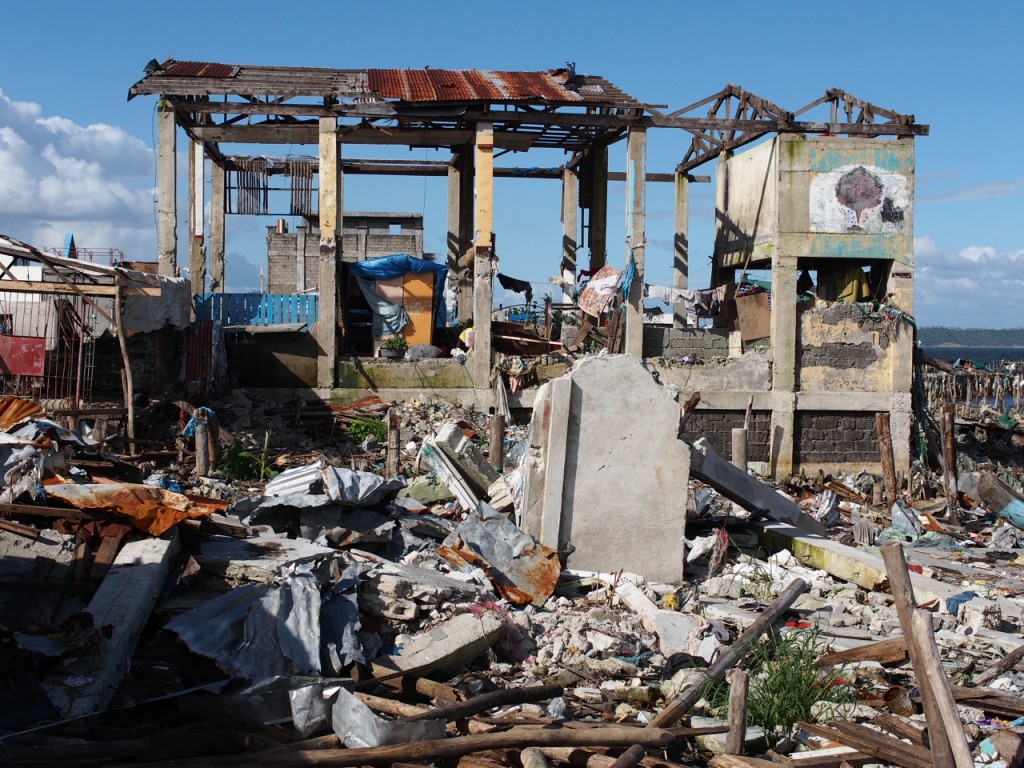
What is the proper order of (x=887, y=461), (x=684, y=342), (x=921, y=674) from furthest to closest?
(x=684, y=342), (x=887, y=461), (x=921, y=674)

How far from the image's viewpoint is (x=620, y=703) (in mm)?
6352

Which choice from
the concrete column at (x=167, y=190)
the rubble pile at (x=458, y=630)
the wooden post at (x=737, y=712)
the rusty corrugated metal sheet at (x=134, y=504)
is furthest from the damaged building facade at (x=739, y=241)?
the wooden post at (x=737, y=712)

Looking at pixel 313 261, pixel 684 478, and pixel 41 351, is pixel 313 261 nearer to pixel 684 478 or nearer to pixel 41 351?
pixel 41 351

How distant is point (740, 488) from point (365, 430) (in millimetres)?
8888

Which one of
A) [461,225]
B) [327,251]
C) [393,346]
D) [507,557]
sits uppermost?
[461,225]

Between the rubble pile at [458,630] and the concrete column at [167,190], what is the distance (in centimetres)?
851

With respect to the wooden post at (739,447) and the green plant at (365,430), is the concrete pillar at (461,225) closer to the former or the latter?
the green plant at (365,430)

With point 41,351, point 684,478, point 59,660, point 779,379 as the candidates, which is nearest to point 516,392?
point 779,379

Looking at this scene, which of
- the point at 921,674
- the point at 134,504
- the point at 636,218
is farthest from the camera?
the point at 636,218

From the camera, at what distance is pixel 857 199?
64.4 ft

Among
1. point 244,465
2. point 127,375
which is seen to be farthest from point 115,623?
point 244,465

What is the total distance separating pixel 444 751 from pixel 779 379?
53.0ft

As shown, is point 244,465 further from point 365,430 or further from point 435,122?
point 435,122

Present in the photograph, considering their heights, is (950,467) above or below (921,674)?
below
